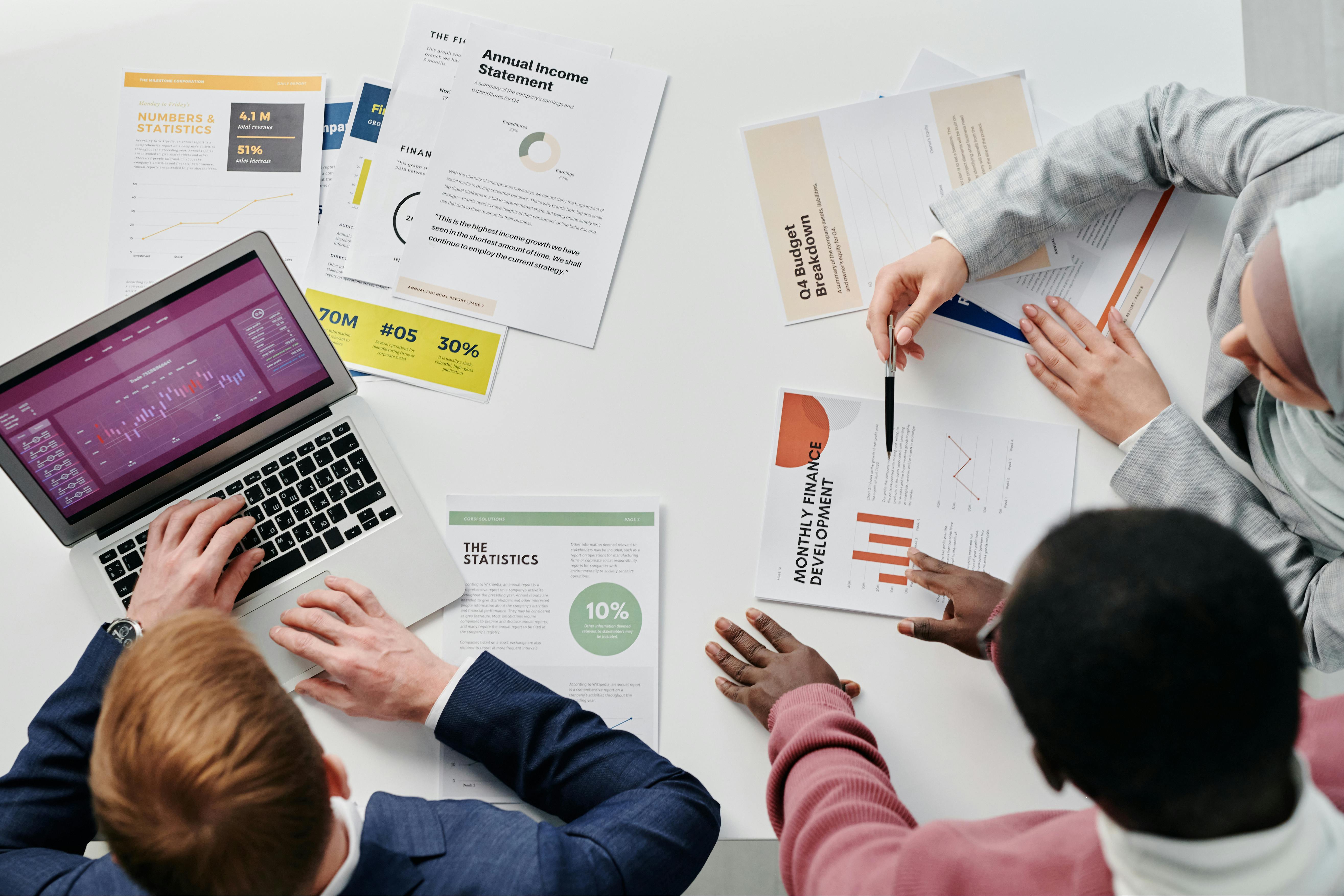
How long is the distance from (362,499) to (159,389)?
246 millimetres

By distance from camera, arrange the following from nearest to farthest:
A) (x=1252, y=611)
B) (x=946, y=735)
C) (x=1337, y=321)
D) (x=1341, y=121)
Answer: (x=1252, y=611) → (x=1337, y=321) → (x=1341, y=121) → (x=946, y=735)

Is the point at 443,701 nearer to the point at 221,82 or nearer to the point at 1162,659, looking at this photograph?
the point at 1162,659

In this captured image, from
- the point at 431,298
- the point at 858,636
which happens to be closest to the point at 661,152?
the point at 431,298

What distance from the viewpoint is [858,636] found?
1.05 meters

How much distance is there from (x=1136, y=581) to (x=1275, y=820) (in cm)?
21

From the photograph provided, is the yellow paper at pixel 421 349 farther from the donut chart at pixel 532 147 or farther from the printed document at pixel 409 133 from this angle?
the donut chart at pixel 532 147

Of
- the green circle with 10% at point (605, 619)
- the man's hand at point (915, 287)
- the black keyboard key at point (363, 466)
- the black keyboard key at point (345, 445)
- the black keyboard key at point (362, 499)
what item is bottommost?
the green circle with 10% at point (605, 619)

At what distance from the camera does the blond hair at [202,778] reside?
63cm

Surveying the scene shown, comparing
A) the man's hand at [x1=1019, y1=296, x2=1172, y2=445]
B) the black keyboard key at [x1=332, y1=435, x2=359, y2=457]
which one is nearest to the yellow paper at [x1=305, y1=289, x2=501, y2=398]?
the black keyboard key at [x1=332, y1=435, x2=359, y2=457]

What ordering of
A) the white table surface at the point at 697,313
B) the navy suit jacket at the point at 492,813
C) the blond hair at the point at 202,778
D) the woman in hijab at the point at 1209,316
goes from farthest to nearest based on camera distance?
the white table surface at the point at 697,313
the woman in hijab at the point at 1209,316
the navy suit jacket at the point at 492,813
the blond hair at the point at 202,778

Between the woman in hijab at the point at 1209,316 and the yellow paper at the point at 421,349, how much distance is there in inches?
19.4

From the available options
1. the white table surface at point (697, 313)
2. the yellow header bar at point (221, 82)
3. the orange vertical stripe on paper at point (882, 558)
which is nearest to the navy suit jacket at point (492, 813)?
the white table surface at point (697, 313)

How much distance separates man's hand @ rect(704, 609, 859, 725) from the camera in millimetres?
990

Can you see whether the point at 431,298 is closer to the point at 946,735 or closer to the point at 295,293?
the point at 295,293
